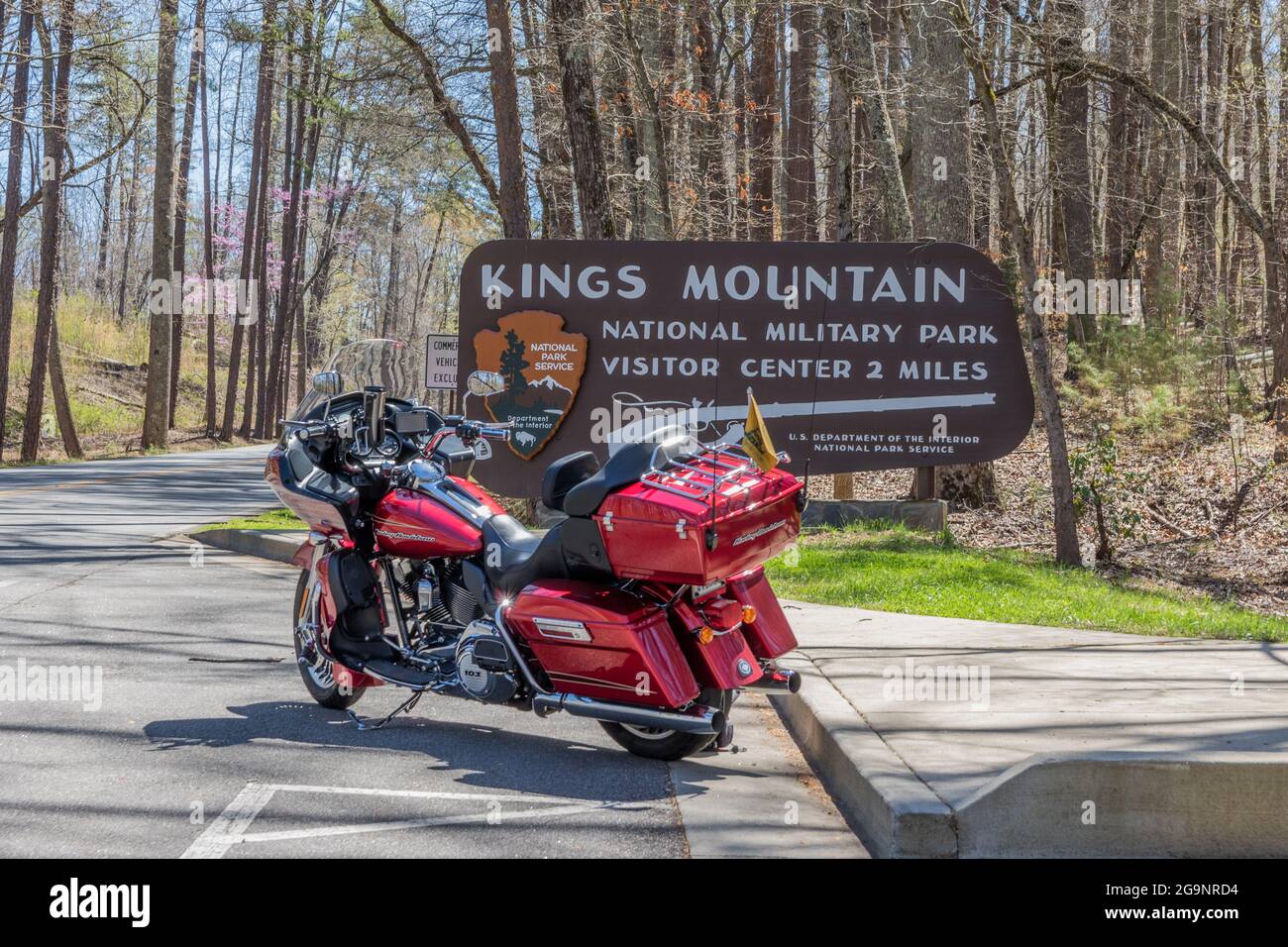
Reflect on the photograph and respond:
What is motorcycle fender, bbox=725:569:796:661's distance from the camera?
572 centimetres

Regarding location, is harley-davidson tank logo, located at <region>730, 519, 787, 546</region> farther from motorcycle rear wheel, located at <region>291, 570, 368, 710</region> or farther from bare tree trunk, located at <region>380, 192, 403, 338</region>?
bare tree trunk, located at <region>380, 192, 403, 338</region>

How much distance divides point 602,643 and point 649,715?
14.6 inches

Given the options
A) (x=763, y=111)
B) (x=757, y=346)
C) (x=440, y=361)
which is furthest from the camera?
(x=763, y=111)

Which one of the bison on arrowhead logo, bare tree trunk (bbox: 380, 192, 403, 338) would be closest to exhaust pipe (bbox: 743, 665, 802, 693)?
the bison on arrowhead logo

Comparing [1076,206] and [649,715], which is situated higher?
[1076,206]

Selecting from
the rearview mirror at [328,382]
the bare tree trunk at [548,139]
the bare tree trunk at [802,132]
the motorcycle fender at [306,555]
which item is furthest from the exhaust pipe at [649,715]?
the bare tree trunk at [802,132]

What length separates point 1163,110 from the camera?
12.2 metres

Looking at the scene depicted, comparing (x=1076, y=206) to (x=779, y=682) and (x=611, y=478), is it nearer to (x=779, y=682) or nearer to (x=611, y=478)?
(x=779, y=682)

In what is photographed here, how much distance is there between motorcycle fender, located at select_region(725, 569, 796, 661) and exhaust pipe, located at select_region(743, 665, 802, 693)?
10cm

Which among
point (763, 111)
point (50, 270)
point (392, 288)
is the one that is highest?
point (392, 288)

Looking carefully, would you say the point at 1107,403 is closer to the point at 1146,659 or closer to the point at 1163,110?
the point at 1163,110

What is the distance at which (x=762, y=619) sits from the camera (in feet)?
19.0

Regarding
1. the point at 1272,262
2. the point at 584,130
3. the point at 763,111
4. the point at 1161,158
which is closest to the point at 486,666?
the point at 584,130
